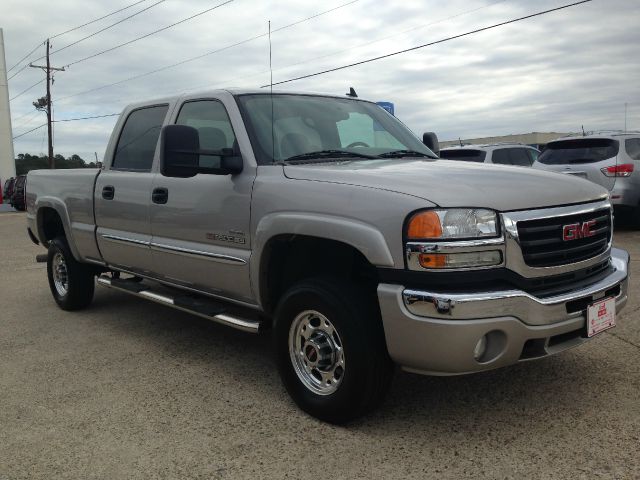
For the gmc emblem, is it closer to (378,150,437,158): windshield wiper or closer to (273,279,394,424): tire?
(273,279,394,424): tire

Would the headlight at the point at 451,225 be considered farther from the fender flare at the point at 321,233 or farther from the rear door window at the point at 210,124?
the rear door window at the point at 210,124

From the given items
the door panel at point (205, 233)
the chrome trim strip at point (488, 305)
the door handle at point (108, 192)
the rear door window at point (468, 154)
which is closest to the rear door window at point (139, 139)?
the door handle at point (108, 192)

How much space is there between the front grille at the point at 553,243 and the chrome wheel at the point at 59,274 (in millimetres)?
4895

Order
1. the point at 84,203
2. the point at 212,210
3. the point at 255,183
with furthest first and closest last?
the point at 84,203 < the point at 212,210 < the point at 255,183

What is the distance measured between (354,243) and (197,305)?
5.41 feet

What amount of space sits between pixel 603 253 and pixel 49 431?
3260mm

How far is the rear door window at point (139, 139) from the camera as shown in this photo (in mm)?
4879

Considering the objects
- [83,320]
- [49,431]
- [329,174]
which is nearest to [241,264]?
[329,174]

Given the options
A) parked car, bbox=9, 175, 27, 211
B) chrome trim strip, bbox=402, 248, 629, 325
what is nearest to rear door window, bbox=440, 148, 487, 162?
chrome trim strip, bbox=402, 248, 629, 325

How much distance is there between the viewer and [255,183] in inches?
145

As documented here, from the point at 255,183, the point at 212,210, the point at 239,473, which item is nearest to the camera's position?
the point at 239,473

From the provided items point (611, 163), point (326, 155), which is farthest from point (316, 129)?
point (611, 163)

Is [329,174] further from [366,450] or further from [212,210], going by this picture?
[366,450]

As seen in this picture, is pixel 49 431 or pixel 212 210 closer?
pixel 49 431
